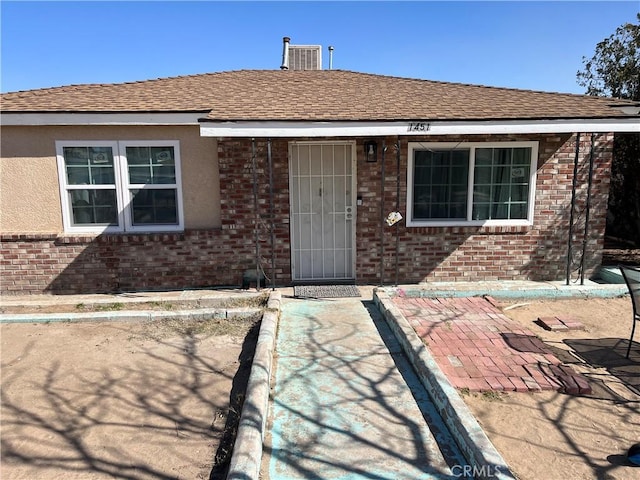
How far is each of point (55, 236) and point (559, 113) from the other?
842 cm

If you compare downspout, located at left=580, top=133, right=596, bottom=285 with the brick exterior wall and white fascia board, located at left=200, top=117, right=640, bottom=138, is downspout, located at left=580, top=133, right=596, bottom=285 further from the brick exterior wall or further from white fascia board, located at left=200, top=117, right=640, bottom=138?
white fascia board, located at left=200, top=117, right=640, bottom=138

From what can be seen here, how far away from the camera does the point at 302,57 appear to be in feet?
35.7

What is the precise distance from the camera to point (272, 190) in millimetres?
6875

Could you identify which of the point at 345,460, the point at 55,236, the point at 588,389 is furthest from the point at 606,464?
the point at 55,236

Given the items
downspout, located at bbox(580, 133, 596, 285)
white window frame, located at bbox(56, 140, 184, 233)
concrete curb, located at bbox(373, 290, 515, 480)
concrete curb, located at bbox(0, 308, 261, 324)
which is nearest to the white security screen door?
concrete curb, located at bbox(0, 308, 261, 324)

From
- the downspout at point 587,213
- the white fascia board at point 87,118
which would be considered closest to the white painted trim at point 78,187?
the white fascia board at point 87,118

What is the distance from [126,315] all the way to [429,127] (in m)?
5.10

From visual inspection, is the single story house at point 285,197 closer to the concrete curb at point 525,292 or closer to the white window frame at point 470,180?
the white window frame at point 470,180

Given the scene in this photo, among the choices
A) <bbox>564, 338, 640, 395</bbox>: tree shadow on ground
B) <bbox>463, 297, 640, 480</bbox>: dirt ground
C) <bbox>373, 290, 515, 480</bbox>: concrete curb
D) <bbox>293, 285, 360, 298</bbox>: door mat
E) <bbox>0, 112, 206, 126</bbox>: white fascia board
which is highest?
<bbox>0, 112, 206, 126</bbox>: white fascia board

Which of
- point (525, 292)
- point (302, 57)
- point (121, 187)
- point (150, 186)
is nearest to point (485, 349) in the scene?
point (525, 292)

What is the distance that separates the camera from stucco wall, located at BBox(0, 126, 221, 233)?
681cm

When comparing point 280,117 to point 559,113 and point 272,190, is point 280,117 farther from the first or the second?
point 559,113
